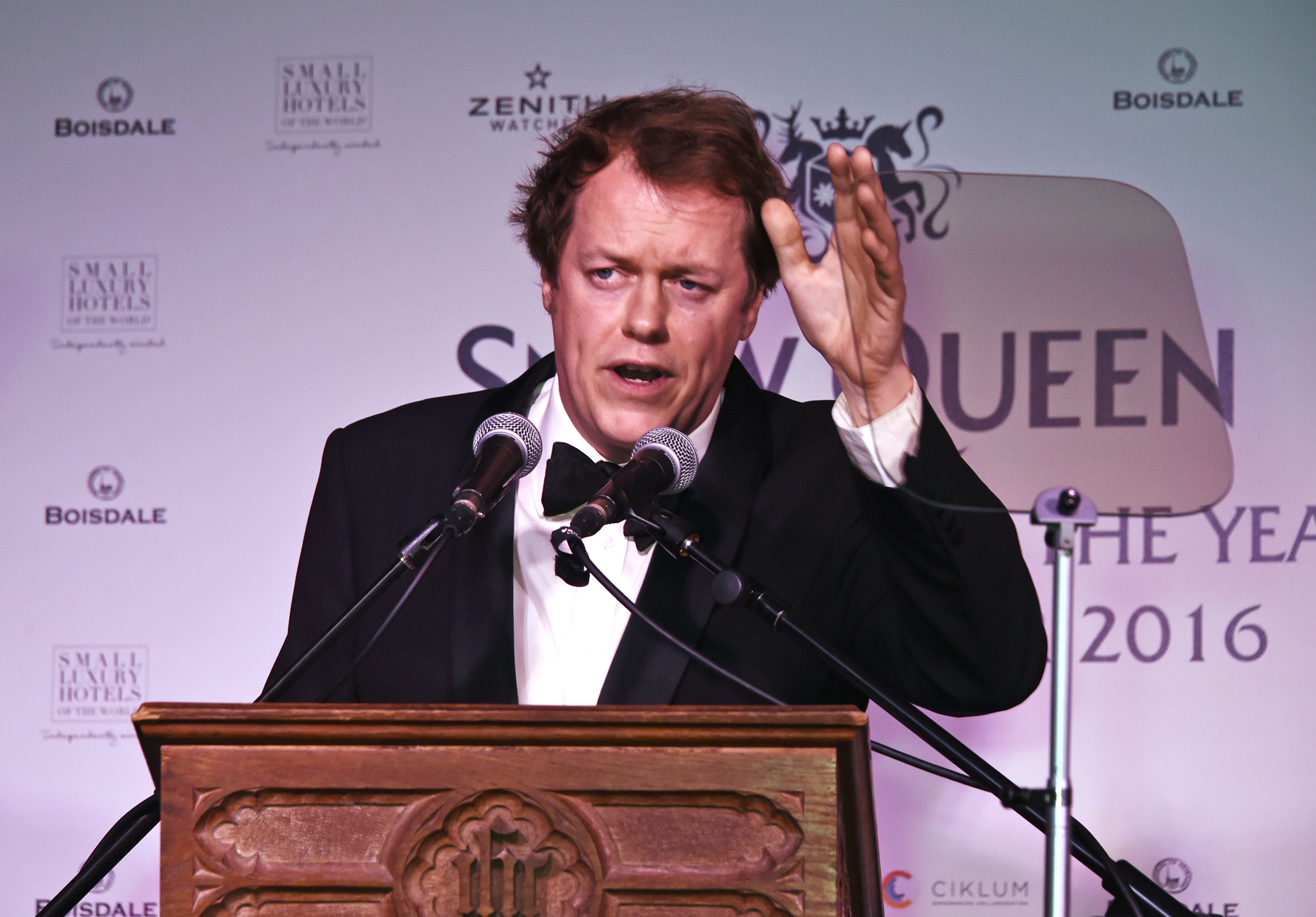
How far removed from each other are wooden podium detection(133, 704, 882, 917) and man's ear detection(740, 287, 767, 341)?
1127 mm

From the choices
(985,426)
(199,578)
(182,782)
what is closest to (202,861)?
(182,782)

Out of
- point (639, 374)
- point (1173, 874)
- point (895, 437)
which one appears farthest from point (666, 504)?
point (1173, 874)

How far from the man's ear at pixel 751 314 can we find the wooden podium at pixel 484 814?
1.13 meters

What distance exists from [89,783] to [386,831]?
2155 mm

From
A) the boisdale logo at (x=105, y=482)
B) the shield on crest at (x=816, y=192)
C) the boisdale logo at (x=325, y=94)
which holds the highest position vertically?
the boisdale logo at (x=325, y=94)

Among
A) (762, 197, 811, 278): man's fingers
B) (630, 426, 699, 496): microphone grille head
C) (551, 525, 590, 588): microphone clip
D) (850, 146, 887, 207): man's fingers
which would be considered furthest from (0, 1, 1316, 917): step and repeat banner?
(850, 146, 887, 207): man's fingers

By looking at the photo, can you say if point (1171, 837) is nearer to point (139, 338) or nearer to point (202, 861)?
point (202, 861)

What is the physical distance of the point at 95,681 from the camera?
300 cm

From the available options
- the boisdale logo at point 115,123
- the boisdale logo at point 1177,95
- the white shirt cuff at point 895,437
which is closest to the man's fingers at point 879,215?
the white shirt cuff at point 895,437

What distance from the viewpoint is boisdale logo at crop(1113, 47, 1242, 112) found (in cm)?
291

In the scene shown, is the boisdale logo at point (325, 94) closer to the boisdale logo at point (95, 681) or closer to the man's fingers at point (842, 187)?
the boisdale logo at point (95, 681)

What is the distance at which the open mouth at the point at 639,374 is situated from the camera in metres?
2.08

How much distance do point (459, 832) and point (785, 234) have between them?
0.85 m

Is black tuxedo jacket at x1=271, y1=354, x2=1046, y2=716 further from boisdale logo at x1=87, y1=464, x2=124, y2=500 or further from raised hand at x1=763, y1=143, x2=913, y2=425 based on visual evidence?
boisdale logo at x1=87, y1=464, x2=124, y2=500
